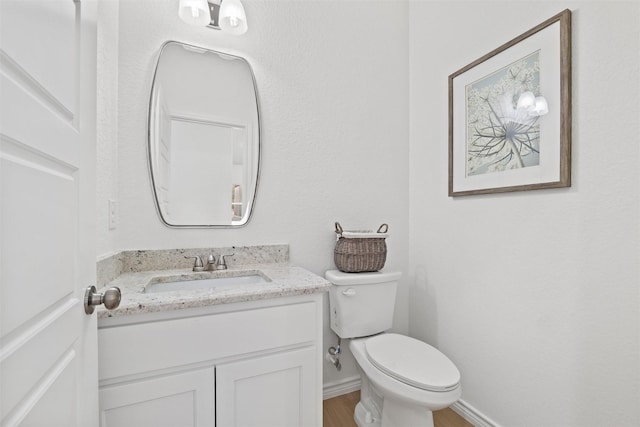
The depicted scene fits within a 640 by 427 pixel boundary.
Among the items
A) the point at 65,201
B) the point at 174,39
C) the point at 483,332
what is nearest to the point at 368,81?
the point at 174,39

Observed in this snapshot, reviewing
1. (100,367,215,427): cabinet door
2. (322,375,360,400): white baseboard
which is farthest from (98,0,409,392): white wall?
(100,367,215,427): cabinet door

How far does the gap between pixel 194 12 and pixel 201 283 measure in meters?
1.27

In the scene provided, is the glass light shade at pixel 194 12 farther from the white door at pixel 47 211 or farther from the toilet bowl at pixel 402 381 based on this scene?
the toilet bowl at pixel 402 381

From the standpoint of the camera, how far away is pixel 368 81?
1.91 meters

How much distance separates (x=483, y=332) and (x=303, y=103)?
157cm

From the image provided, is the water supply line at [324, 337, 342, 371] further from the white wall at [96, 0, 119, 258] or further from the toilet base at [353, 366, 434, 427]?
the white wall at [96, 0, 119, 258]

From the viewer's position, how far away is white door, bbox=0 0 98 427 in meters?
0.43

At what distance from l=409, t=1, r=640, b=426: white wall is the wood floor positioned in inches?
5.8

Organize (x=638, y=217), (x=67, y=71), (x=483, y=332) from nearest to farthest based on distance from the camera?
(x=67, y=71), (x=638, y=217), (x=483, y=332)

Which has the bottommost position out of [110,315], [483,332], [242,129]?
[483,332]

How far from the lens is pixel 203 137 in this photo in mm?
1514

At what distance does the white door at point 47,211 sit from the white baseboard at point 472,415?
1658 millimetres

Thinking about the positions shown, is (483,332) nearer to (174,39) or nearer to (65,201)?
(65,201)

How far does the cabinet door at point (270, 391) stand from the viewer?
1043 millimetres
